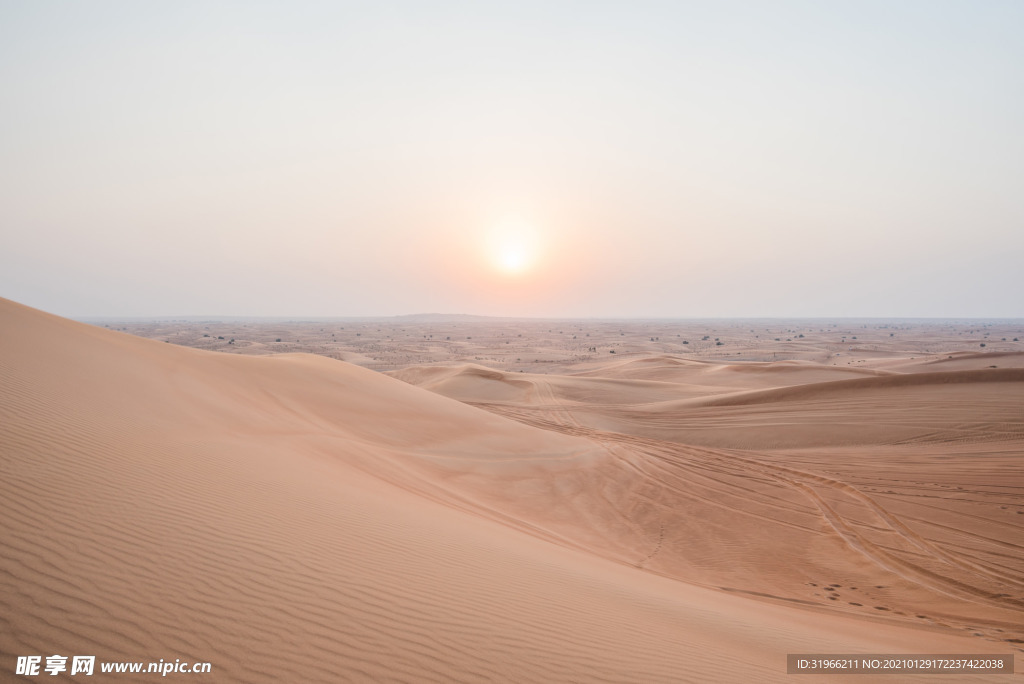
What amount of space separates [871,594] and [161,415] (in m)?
10.2

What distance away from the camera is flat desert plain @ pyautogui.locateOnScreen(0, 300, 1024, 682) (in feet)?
9.52

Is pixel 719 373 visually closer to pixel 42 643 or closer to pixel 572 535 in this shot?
pixel 572 535

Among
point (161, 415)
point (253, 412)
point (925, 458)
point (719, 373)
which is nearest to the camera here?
point (161, 415)

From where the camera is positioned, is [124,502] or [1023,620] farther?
[1023,620]

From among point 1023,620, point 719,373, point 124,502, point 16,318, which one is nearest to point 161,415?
point 124,502

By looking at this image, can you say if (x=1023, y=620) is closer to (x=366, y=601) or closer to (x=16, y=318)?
(x=366, y=601)

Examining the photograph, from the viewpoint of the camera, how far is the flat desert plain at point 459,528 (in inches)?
114

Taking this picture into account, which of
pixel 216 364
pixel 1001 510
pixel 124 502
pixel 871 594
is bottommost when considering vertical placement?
pixel 871 594

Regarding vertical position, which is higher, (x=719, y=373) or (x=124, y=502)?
(x=719, y=373)

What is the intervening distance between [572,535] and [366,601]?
571cm

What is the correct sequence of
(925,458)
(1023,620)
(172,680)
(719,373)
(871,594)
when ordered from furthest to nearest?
(719,373) < (925,458) < (871,594) < (1023,620) < (172,680)

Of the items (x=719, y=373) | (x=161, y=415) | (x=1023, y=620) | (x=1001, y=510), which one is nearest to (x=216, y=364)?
(x=161, y=415)

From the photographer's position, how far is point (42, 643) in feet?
7.52

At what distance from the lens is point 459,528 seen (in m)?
6.33
